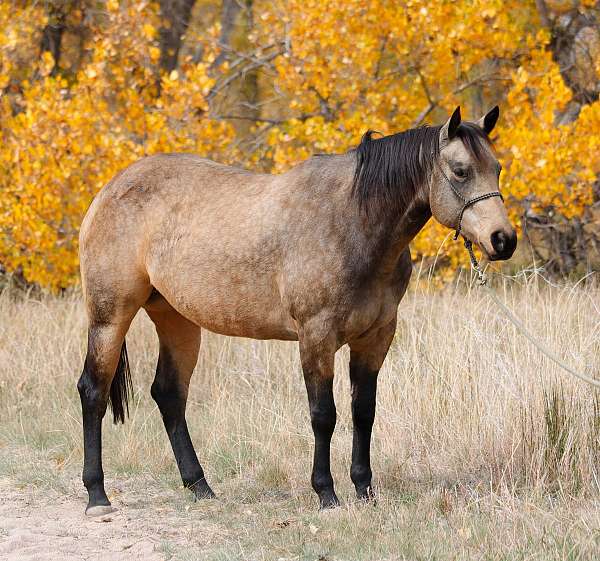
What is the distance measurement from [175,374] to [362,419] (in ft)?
4.31

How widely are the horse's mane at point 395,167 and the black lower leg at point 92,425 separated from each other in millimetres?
1960

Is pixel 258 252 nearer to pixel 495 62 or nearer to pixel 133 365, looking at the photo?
pixel 133 365

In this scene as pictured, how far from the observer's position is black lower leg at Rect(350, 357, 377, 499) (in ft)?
16.4

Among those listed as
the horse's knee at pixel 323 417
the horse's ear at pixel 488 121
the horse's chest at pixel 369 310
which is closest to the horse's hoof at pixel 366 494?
the horse's knee at pixel 323 417

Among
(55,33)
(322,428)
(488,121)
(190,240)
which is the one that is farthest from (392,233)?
(55,33)

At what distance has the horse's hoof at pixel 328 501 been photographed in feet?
15.6

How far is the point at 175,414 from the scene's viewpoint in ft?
18.6

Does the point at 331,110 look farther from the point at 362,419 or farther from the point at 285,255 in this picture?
the point at 362,419

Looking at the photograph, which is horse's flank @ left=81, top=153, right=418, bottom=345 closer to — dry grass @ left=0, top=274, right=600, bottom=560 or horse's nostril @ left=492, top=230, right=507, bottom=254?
horse's nostril @ left=492, top=230, right=507, bottom=254

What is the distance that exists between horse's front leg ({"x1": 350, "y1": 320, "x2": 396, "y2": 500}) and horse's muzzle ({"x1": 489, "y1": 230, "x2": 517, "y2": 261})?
92 centimetres

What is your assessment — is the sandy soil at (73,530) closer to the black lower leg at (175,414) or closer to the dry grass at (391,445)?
the dry grass at (391,445)

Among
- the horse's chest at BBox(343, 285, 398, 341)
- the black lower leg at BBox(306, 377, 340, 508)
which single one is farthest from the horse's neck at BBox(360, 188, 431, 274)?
the black lower leg at BBox(306, 377, 340, 508)

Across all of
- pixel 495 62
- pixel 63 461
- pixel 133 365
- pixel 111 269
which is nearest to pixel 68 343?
pixel 133 365

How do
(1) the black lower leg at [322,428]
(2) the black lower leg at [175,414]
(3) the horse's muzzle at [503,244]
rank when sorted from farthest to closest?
(2) the black lower leg at [175,414] < (1) the black lower leg at [322,428] < (3) the horse's muzzle at [503,244]
